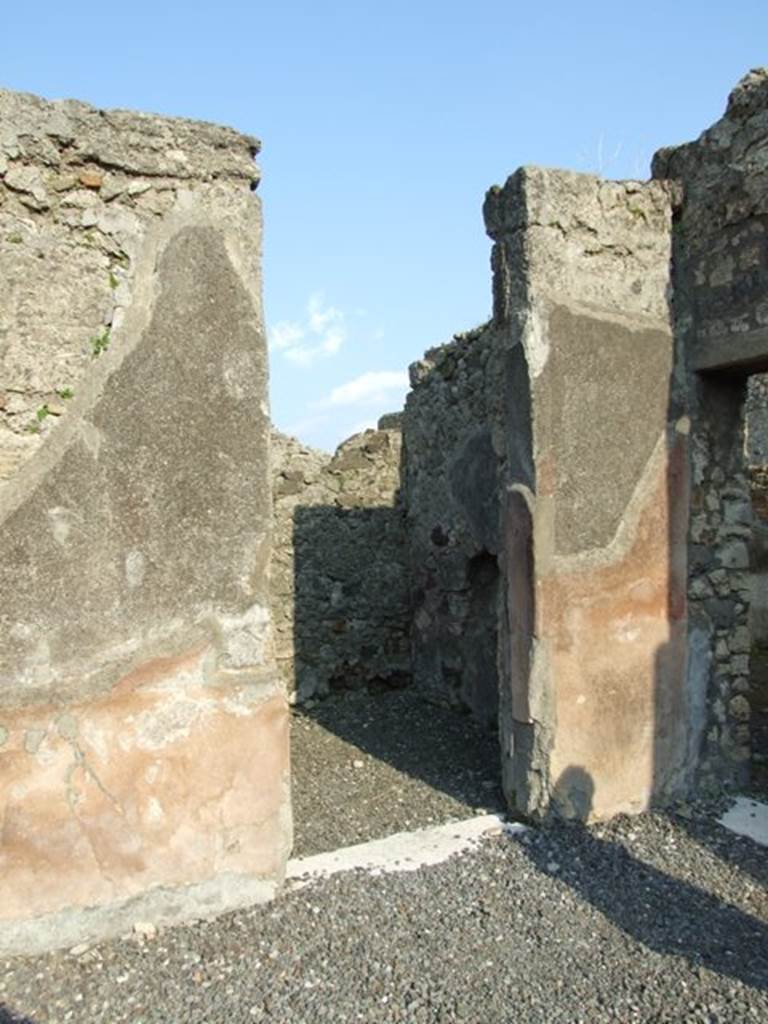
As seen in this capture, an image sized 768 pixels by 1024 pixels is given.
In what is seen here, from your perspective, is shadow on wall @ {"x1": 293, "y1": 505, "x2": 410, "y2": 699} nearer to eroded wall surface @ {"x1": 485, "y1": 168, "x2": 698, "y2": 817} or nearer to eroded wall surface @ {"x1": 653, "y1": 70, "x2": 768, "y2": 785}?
eroded wall surface @ {"x1": 485, "y1": 168, "x2": 698, "y2": 817}

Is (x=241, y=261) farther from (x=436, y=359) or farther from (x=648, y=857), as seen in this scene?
(x=436, y=359)

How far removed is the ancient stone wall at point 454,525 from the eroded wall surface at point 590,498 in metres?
1.53

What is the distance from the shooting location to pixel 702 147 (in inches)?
153

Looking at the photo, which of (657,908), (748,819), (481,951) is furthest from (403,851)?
(748,819)

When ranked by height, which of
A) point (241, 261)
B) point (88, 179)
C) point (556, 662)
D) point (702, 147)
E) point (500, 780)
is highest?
point (702, 147)

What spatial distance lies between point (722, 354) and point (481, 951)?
2583 mm

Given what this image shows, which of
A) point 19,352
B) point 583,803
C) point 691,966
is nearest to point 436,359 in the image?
point 583,803

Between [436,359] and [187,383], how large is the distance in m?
3.50

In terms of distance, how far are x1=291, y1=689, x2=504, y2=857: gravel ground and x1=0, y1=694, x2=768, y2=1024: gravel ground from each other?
1.06 feet

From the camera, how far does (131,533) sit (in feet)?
9.32

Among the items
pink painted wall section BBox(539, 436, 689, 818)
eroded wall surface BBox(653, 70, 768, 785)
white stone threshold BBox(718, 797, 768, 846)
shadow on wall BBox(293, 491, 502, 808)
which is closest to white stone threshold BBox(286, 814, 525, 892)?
pink painted wall section BBox(539, 436, 689, 818)

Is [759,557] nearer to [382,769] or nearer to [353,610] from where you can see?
[353,610]

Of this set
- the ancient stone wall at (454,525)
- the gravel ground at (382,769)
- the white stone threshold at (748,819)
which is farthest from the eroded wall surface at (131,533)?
the ancient stone wall at (454,525)

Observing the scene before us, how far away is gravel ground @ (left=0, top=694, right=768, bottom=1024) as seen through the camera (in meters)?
2.47
